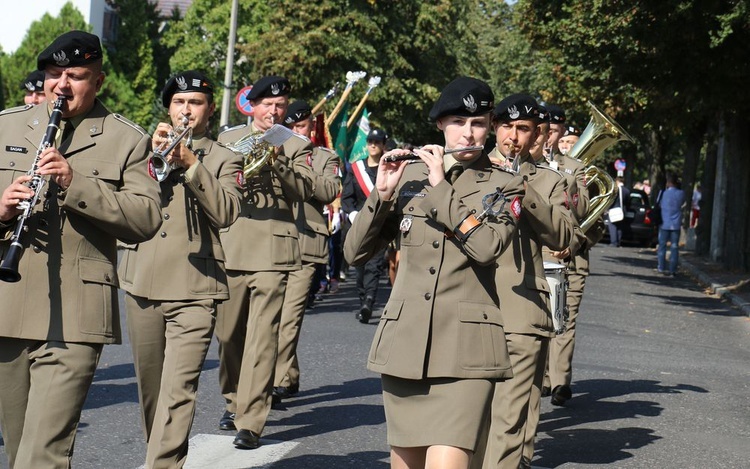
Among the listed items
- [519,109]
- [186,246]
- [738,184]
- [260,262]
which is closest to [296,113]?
[260,262]

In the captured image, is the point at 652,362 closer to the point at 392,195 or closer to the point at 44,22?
the point at 392,195

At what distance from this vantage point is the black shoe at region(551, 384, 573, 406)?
10719 mm

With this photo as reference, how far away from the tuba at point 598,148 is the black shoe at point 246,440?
10.8ft

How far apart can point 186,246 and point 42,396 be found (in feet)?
7.21

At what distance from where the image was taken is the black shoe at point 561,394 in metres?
10.7

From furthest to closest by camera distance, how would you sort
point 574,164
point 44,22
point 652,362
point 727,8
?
1. point 44,22
2. point 727,8
3. point 652,362
4. point 574,164

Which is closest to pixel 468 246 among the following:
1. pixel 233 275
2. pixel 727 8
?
pixel 233 275

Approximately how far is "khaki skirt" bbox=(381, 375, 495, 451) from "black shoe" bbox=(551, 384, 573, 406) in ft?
18.0

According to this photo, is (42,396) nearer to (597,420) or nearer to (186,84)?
(186,84)


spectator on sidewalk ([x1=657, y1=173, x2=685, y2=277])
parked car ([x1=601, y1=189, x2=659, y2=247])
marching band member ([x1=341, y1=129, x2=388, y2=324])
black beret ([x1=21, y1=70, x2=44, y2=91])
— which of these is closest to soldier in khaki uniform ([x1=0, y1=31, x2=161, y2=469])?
black beret ([x1=21, y1=70, x2=44, y2=91])

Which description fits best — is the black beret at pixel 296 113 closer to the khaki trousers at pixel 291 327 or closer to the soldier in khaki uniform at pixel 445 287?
the khaki trousers at pixel 291 327

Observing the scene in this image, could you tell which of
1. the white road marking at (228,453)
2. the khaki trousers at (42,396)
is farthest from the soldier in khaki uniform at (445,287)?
the white road marking at (228,453)

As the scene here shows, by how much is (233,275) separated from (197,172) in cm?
218

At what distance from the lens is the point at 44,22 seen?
50.3m
